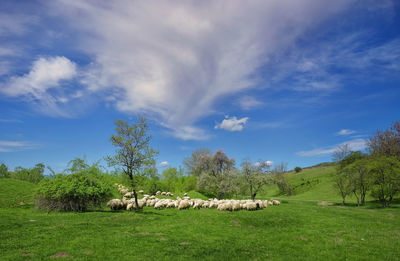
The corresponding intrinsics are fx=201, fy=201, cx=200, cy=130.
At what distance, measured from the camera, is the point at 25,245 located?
1235 cm

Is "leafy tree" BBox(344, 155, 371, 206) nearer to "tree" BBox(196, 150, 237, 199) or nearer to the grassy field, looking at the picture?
"tree" BBox(196, 150, 237, 199)

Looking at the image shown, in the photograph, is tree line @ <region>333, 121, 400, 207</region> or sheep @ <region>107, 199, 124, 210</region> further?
tree line @ <region>333, 121, 400, 207</region>

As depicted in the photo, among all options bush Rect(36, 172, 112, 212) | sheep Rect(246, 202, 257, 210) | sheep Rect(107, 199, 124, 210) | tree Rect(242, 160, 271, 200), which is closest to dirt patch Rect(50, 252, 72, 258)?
bush Rect(36, 172, 112, 212)

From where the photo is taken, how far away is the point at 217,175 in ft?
215

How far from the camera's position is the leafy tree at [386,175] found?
44.4 meters

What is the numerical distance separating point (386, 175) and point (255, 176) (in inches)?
1123

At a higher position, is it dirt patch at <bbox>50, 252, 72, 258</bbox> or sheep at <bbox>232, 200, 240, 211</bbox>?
dirt patch at <bbox>50, 252, 72, 258</bbox>

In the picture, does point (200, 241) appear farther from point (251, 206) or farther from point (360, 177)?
point (360, 177)

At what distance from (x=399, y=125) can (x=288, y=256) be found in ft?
249

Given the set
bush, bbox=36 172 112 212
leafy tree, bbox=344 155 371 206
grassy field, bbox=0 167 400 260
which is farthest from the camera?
leafy tree, bbox=344 155 371 206

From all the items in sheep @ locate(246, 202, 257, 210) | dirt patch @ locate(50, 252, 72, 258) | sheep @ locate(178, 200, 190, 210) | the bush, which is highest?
the bush

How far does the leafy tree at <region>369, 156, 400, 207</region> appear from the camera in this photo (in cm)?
4442

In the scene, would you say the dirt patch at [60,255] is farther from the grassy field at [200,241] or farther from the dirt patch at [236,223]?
the dirt patch at [236,223]

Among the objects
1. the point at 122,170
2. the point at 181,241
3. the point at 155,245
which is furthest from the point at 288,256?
the point at 122,170
